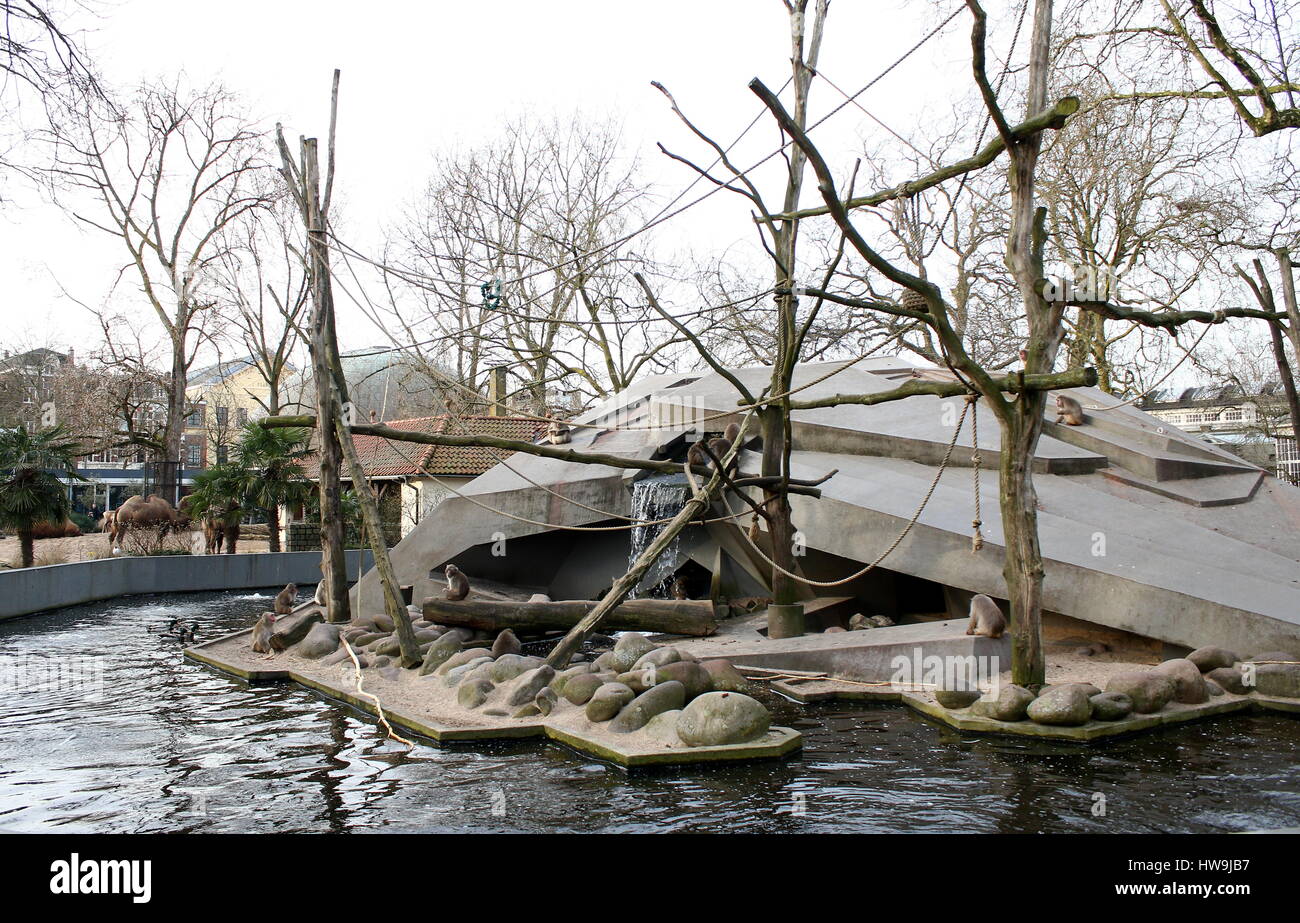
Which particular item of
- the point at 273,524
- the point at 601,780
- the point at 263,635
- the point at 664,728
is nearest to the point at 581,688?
the point at 664,728

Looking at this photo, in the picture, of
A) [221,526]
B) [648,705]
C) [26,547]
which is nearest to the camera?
[648,705]

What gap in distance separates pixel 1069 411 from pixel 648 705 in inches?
356

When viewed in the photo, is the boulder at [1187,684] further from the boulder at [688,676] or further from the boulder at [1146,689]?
the boulder at [688,676]

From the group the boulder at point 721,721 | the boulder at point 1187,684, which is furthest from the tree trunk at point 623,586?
the boulder at point 1187,684

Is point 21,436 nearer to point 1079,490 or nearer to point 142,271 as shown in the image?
point 142,271

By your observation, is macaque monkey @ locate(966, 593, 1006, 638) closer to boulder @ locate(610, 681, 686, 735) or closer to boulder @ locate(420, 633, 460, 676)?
boulder @ locate(610, 681, 686, 735)

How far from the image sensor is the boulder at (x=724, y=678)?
25.6 feet

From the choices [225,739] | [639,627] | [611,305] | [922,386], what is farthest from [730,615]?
[611,305]

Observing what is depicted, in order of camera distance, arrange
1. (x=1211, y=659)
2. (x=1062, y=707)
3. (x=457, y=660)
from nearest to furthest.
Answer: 1. (x=1062, y=707)
2. (x=1211, y=659)
3. (x=457, y=660)

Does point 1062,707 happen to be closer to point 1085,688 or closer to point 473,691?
→ point 1085,688

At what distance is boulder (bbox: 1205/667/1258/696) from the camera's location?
773 centimetres

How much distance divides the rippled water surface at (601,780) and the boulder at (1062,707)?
261 millimetres

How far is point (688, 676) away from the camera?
748 cm
